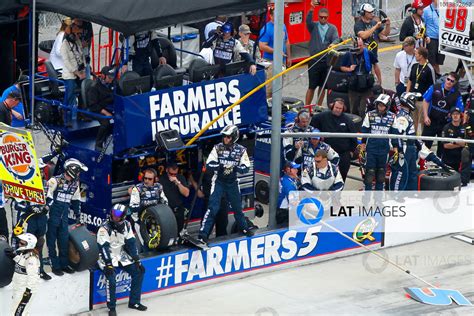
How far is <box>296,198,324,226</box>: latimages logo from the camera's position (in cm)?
1956

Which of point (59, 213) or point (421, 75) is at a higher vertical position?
point (421, 75)

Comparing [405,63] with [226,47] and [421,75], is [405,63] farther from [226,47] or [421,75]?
[226,47]

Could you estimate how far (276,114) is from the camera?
762 inches

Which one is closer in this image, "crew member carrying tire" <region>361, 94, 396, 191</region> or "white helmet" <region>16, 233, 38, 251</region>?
"white helmet" <region>16, 233, 38, 251</region>

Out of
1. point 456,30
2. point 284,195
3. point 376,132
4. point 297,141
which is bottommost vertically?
point 284,195

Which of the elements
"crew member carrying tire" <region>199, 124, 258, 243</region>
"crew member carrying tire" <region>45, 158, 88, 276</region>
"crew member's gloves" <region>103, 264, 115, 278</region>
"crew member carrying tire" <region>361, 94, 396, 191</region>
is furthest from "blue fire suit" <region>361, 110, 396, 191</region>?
"crew member's gloves" <region>103, 264, 115, 278</region>

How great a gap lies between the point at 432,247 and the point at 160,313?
4.78 meters

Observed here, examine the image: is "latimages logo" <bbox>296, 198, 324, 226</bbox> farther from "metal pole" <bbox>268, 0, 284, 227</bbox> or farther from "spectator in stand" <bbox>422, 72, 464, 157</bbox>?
"spectator in stand" <bbox>422, 72, 464, 157</bbox>

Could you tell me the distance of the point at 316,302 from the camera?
59.6 feet

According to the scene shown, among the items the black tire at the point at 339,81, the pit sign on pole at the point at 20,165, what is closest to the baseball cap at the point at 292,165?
the black tire at the point at 339,81

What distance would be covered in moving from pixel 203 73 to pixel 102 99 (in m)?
1.56

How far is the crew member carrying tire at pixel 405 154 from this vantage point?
67.3 ft

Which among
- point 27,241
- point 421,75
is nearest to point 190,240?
point 27,241

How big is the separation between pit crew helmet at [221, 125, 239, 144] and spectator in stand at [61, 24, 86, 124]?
2.20 m
